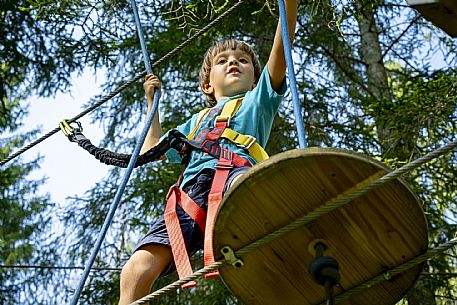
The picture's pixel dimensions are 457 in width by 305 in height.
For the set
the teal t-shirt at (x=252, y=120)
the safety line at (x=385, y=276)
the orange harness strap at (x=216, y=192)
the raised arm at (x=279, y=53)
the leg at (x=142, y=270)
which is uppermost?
the raised arm at (x=279, y=53)

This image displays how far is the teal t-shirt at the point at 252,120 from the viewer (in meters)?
3.02

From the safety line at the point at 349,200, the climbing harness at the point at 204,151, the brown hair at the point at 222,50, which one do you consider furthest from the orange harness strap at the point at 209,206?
the brown hair at the point at 222,50

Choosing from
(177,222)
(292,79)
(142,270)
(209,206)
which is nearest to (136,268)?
(142,270)

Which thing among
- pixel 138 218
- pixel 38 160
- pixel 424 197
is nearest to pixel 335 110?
pixel 424 197

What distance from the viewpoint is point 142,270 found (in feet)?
9.16

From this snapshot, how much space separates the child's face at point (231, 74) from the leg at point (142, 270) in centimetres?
81

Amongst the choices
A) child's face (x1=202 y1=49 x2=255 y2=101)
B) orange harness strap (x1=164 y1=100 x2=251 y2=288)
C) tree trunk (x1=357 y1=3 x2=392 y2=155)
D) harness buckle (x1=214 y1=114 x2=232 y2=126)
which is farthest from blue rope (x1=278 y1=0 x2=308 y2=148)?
tree trunk (x1=357 y1=3 x2=392 y2=155)

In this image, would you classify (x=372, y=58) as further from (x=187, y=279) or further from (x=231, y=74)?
(x=187, y=279)

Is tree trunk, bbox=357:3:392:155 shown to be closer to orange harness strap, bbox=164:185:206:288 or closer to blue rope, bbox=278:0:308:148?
orange harness strap, bbox=164:185:206:288

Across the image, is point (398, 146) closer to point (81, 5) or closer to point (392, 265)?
point (81, 5)

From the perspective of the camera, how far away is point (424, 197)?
5.75m

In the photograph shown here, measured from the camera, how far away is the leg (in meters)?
2.76

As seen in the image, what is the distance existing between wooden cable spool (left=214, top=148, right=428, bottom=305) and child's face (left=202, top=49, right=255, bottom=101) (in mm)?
1132

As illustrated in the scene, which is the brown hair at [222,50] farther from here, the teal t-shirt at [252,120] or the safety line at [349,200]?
the safety line at [349,200]
